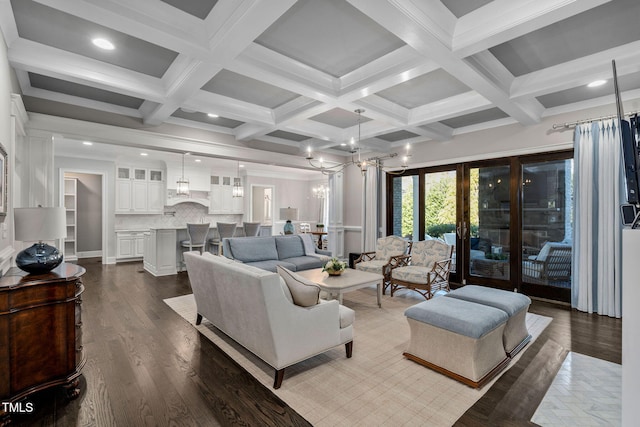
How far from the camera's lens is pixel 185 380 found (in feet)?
7.96

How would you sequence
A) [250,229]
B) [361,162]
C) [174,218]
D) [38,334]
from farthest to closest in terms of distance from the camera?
[174,218] → [250,229] → [361,162] → [38,334]

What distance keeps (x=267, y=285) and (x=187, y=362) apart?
4.01ft

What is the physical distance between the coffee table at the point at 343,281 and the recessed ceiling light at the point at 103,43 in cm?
323

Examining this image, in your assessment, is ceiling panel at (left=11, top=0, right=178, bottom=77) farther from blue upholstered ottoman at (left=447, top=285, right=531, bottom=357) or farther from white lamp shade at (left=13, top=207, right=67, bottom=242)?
Answer: blue upholstered ottoman at (left=447, top=285, right=531, bottom=357)

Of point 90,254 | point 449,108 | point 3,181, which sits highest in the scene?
point 449,108

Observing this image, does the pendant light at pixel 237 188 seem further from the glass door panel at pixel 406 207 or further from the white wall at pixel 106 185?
the glass door panel at pixel 406 207

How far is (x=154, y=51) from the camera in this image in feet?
10.0

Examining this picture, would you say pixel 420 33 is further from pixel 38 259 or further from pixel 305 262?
pixel 305 262

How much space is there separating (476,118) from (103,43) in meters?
5.07

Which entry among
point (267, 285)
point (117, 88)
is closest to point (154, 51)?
point (117, 88)

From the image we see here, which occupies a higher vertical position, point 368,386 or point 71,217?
point 71,217

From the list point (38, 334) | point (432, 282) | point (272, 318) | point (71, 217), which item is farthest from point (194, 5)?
point (71, 217)

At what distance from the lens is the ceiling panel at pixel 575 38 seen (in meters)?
2.45

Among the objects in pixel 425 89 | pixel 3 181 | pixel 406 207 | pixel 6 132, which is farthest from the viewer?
pixel 406 207
